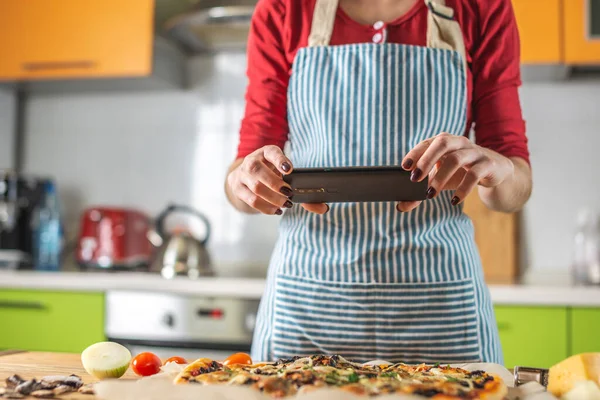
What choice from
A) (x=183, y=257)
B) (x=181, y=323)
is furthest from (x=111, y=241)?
(x=181, y=323)

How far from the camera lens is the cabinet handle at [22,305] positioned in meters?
2.04

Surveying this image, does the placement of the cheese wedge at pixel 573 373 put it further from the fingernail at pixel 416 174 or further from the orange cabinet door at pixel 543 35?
the orange cabinet door at pixel 543 35

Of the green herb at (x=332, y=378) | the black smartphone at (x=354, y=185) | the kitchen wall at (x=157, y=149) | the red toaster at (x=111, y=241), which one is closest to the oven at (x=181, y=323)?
the red toaster at (x=111, y=241)

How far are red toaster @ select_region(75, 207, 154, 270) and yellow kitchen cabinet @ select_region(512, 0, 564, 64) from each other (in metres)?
1.39

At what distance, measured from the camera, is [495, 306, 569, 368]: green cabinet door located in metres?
1.76

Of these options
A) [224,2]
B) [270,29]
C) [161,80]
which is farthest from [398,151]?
[161,80]

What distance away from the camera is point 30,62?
93.0 inches

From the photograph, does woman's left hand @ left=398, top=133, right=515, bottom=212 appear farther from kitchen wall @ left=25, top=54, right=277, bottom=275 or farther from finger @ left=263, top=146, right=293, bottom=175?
kitchen wall @ left=25, top=54, right=277, bottom=275

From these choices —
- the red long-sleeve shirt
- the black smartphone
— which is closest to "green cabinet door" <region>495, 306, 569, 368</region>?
the red long-sleeve shirt

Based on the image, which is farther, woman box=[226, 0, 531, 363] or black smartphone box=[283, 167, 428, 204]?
woman box=[226, 0, 531, 363]

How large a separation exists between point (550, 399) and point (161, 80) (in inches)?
75.4

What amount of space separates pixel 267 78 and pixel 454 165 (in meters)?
0.42

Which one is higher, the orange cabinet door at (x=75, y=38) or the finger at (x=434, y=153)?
the orange cabinet door at (x=75, y=38)

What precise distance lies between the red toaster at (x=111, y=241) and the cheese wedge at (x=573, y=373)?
180 centimetres
